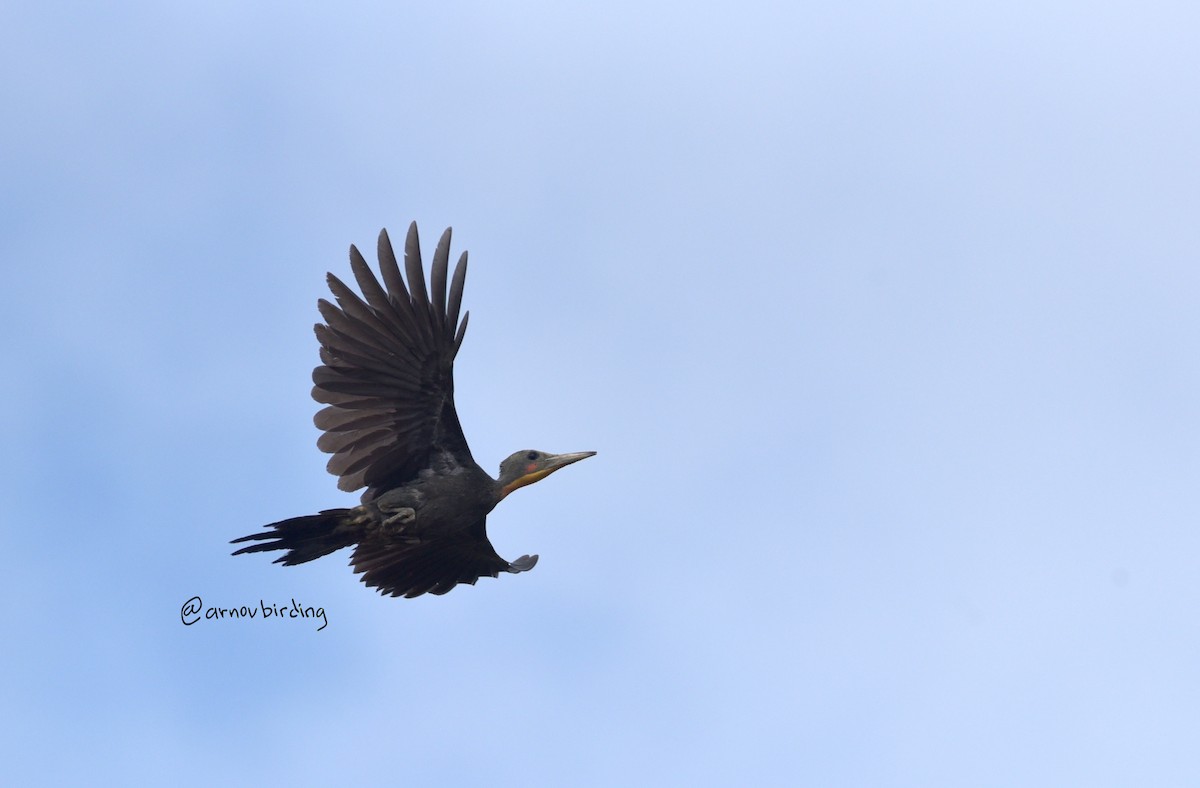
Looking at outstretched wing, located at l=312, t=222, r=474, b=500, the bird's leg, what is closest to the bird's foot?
the bird's leg

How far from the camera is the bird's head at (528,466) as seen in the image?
1532cm

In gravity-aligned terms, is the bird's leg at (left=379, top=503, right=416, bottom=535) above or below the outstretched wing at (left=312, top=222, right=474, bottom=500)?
below

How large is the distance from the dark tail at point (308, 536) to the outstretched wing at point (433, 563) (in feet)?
3.05

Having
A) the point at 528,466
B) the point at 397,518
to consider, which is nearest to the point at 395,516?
the point at 397,518

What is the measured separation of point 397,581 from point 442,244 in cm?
411

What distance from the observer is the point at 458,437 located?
1477 cm

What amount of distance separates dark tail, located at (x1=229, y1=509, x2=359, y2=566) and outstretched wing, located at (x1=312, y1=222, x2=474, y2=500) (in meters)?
0.51

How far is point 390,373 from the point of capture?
14445mm

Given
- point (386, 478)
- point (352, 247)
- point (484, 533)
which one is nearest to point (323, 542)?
point (386, 478)

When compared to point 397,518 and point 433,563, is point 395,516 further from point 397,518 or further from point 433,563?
point 433,563

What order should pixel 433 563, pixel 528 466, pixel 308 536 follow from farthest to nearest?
pixel 433 563
pixel 528 466
pixel 308 536

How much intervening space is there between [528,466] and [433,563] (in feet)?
5.46

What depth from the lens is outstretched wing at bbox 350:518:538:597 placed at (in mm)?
15516

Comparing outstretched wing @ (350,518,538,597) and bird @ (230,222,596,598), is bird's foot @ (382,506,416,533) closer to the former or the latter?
bird @ (230,222,596,598)
